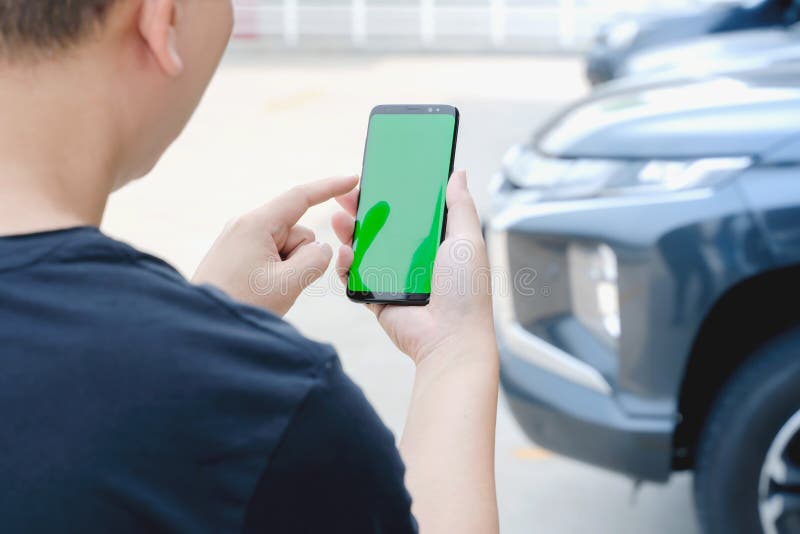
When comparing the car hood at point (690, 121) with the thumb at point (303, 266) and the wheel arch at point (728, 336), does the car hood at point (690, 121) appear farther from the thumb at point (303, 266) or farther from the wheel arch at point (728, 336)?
the thumb at point (303, 266)

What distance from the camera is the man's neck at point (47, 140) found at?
746mm

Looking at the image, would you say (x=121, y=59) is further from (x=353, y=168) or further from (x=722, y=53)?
(x=353, y=168)

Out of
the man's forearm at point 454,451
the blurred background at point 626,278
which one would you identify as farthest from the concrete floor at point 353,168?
the man's forearm at point 454,451

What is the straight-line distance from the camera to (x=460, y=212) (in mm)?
1328

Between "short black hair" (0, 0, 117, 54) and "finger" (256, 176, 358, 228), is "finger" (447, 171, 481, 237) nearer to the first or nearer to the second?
"finger" (256, 176, 358, 228)

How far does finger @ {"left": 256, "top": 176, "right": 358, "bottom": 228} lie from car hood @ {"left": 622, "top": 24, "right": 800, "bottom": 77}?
1.85 meters

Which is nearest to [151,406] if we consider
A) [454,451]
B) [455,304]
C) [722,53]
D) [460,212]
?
[454,451]

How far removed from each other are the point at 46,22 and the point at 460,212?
687 mm

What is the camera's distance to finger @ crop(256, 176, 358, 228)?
1.31 metres

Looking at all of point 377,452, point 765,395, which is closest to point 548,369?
point 765,395

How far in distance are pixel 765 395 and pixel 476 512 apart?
143cm

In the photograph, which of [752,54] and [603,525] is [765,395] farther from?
[752,54]

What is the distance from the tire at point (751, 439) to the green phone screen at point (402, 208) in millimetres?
1006

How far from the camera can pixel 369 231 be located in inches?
59.4
